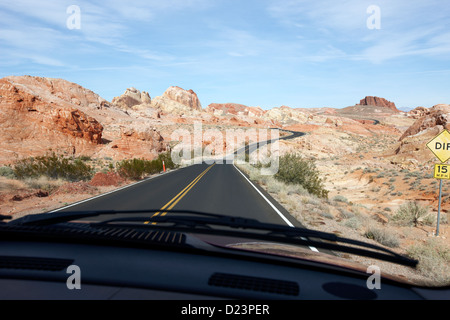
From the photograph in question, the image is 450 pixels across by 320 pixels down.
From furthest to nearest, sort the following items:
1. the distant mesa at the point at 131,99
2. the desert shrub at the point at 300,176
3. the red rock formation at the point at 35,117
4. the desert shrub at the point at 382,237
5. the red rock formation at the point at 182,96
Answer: the red rock formation at the point at 182,96, the distant mesa at the point at 131,99, the red rock formation at the point at 35,117, the desert shrub at the point at 300,176, the desert shrub at the point at 382,237

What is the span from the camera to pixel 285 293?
6.43ft

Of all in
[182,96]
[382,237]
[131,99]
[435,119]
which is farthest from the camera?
[182,96]

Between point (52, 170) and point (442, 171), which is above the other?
point (442, 171)

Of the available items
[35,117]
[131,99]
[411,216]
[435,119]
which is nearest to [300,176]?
[411,216]

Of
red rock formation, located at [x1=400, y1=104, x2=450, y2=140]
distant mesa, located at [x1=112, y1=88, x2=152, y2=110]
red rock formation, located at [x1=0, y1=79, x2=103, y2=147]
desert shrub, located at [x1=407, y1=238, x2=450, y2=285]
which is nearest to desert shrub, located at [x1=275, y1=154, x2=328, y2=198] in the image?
desert shrub, located at [x1=407, y1=238, x2=450, y2=285]

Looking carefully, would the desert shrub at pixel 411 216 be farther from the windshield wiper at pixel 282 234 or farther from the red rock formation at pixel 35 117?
the red rock formation at pixel 35 117

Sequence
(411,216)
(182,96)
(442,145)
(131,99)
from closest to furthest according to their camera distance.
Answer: (442,145) → (411,216) → (131,99) → (182,96)

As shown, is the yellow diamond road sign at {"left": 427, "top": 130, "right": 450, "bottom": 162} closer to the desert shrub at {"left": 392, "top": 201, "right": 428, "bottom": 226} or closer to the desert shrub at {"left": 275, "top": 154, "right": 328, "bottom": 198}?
the desert shrub at {"left": 392, "top": 201, "right": 428, "bottom": 226}

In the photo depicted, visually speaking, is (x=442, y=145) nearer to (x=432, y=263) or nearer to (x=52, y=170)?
(x=432, y=263)

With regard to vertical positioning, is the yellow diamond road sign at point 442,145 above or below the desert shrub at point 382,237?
above

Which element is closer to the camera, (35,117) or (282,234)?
(282,234)

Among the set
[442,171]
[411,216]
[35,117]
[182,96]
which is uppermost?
[182,96]

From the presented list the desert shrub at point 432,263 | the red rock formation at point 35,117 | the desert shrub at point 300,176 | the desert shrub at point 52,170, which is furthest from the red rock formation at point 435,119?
the red rock formation at point 35,117
